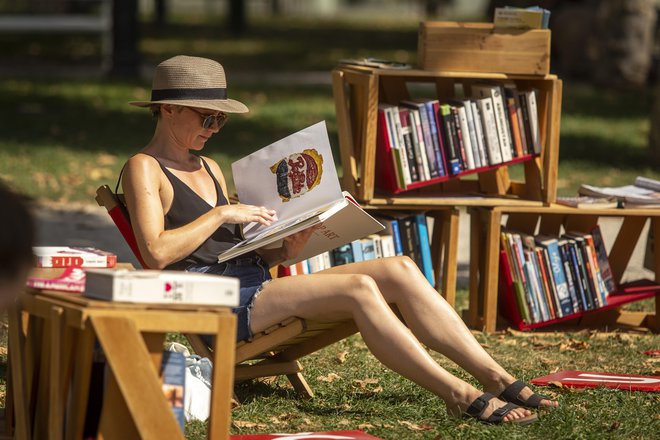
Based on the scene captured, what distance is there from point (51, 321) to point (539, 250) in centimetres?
326

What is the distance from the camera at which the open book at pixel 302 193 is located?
4.30 m

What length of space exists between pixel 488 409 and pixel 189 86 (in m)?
1.61

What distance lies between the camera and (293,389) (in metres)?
4.88

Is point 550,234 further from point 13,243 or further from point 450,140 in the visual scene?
point 13,243

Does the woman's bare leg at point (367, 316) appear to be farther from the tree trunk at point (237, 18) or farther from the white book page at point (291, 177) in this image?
the tree trunk at point (237, 18)

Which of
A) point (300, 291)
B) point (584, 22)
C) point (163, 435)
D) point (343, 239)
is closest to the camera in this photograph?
point (163, 435)

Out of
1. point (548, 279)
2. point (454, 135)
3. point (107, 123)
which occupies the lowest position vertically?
point (548, 279)

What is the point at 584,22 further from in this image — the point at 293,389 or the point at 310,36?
the point at 293,389

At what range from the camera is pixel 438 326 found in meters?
4.29

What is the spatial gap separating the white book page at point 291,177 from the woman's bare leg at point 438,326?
0.39m

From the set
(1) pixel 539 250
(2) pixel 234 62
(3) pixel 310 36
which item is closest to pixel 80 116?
(2) pixel 234 62

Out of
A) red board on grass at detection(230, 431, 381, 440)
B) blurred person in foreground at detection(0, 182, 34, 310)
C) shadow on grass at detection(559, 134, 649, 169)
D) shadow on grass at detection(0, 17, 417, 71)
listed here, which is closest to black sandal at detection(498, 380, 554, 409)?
red board on grass at detection(230, 431, 381, 440)

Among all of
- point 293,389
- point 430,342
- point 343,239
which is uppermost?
point 343,239

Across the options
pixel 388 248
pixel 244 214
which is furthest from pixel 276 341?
pixel 388 248
